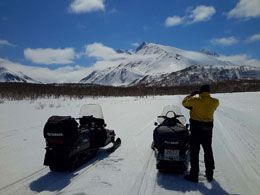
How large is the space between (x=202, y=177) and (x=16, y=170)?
13.8 ft

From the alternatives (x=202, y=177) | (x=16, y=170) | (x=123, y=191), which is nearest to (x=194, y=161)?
(x=202, y=177)

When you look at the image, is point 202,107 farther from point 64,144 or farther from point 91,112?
point 91,112

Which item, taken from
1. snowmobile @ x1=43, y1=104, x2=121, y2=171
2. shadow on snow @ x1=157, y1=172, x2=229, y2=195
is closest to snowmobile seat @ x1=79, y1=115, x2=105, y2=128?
snowmobile @ x1=43, y1=104, x2=121, y2=171

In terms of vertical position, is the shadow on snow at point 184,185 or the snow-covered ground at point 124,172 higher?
the snow-covered ground at point 124,172

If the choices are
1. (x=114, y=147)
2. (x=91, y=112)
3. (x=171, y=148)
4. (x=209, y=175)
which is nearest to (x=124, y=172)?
(x=171, y=148)

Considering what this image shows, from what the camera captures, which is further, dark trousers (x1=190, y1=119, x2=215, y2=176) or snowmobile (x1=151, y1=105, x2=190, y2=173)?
snowmobile (x1=151, y1=105, x2=190, y2=173)

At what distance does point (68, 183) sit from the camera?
283 inches

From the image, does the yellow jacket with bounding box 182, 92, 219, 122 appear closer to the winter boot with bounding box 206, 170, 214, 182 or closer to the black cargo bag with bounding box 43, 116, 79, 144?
the winter boot with bounding box 206, 170, 214, 182

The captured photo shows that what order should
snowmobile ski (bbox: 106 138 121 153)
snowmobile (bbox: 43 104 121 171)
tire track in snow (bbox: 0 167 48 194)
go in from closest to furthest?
tire track in snow (bbox: 0 167 48 194) < snowmobile (bbox: 43 104 121 171) < snowmobile ski (bbox: 106 138 121 153)

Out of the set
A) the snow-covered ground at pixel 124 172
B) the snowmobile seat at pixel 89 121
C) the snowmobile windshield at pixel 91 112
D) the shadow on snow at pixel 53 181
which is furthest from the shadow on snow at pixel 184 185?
the snowmobile windshield at pixel 91 112

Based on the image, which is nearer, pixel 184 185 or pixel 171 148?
pixel 184 185

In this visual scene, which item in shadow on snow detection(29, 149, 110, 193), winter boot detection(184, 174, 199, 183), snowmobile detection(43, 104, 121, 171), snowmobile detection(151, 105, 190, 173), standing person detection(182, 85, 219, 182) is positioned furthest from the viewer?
snowmobile detection(43, 104, 121, 171)

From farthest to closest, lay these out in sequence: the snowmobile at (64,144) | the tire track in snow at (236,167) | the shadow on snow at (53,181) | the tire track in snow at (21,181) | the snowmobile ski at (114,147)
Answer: the snowmobile ski at (114,147), the snowmobile at (64,144), the tire track in snow at (236,167), the shadow on snow at (53,181), the tire track in snow at (21,181)

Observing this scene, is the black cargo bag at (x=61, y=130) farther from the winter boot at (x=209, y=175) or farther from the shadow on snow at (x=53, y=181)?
the winter boot at (x=209, y=175)
